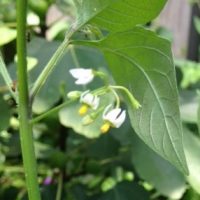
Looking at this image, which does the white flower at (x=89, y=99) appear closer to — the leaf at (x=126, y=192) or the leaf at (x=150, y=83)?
the leaf at (x=150, y=83)

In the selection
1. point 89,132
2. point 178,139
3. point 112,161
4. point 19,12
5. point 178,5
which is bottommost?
point 178,5

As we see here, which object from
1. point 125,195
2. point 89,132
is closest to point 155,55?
point 89,132

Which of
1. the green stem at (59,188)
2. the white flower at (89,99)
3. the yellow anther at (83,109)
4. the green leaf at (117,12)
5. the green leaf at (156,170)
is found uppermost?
the green leaf at (117,12)

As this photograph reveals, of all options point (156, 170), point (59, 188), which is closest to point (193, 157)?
point (156, 170)

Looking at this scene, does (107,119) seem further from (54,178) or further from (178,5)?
(178,5)

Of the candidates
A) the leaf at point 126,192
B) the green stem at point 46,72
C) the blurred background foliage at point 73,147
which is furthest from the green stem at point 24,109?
the leaf at point 126,192

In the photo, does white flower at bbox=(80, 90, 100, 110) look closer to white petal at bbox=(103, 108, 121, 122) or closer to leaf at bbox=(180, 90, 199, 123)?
white petal at bbox=(103, 108, 121, 122)
